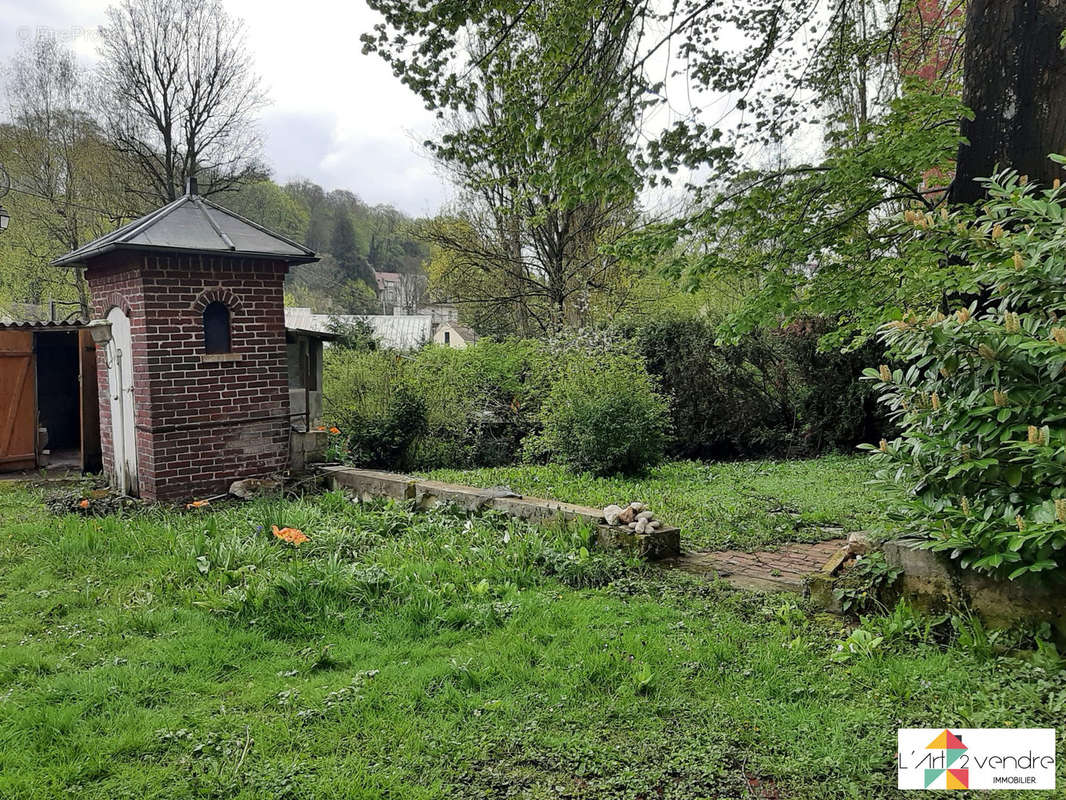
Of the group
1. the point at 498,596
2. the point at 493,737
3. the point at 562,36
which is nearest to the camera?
the point at 493,737

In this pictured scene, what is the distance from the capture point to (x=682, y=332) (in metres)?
12.1

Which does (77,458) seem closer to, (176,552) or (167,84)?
(176,552)

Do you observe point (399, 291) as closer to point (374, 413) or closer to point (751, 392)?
point (751, 392)

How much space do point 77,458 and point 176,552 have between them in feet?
24.8

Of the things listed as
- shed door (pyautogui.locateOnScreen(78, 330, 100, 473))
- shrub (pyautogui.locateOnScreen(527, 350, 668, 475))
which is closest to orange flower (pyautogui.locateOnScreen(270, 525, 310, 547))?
shrub (pyautogui.locateOnScreen(527, 350, 668, 475))

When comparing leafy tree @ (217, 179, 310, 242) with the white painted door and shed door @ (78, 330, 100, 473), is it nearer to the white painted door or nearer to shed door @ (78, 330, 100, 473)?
shed door @ (78, 330, 100, 473)

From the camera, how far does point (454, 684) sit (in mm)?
3258

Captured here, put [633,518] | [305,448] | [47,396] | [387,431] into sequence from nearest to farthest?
1. [633,518]
2. [305,448]
3. [387,431]
4. [47,396]

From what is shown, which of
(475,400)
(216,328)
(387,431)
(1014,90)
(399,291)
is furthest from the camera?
(399,291)

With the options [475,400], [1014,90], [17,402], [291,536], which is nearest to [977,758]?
[1014,90]

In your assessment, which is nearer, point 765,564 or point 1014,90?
point 1014,90

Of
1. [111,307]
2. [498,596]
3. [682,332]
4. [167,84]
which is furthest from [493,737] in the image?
[167,84]

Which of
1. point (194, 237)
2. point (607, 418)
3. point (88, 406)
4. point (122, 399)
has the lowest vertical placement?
point (607, 418)

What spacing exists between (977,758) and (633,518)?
307 cm
